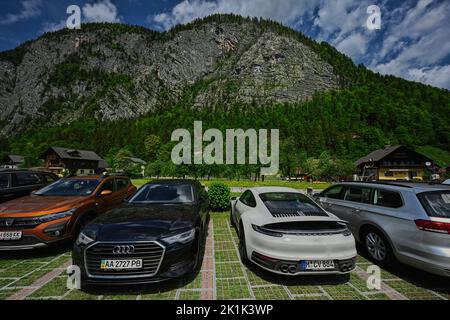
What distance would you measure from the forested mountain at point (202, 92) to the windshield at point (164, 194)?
73934 millimetres

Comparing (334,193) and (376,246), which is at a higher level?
(334,193)

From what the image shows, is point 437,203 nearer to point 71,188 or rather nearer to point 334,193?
point 334,193

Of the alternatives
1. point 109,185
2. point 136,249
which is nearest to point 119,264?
point 136,249

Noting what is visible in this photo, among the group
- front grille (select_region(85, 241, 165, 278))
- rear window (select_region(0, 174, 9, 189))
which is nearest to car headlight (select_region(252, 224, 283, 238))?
front grille (select_region(85, 241, 165, 278))

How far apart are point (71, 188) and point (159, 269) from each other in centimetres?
443

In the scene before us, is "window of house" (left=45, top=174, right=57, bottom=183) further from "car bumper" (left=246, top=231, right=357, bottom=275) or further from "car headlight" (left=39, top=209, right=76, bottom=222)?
"car bumper" (left=246, top=231, right=357, bottom=275)

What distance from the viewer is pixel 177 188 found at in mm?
5281

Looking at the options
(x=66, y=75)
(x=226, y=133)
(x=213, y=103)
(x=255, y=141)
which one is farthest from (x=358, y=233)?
(x=66, y=75)

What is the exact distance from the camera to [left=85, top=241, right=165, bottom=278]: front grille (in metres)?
2.97

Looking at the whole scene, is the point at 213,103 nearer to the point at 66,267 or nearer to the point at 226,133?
the point at 226,133

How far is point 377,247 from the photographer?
14.1 ft

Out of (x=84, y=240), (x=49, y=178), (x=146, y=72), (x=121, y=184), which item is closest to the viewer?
(x=84, y=240)
